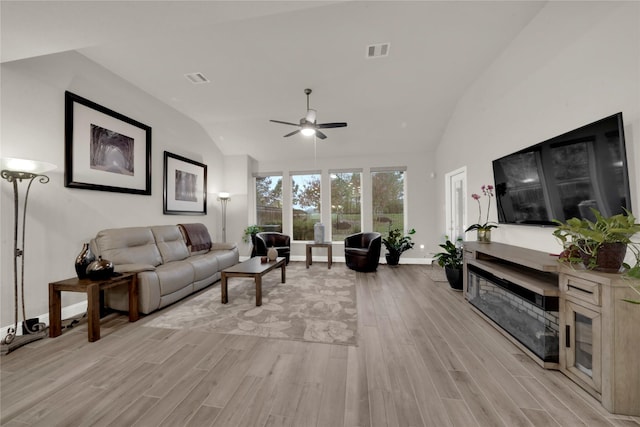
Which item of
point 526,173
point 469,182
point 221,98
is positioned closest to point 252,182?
point 221,98

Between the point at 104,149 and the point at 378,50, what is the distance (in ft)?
12.6

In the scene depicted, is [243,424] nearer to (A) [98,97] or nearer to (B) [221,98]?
(A) [98,97]

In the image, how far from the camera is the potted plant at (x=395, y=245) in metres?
5.40

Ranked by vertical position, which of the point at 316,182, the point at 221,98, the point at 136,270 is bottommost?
the point at 136,270

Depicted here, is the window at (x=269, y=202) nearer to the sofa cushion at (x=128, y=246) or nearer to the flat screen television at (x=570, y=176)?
→ the sofa cushion at (x=128, y=246)

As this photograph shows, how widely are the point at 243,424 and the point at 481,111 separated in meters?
4.53

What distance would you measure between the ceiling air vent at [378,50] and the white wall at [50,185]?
352 cm

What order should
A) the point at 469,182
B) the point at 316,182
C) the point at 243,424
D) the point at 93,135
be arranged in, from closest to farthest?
the point at 243,424, the point at 93,135, the point at 469,182, the point at 316,182

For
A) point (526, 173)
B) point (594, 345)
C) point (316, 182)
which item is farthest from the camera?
point (316, 182)

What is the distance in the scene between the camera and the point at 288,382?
165cm

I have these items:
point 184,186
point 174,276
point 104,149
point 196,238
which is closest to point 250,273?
point 174,276

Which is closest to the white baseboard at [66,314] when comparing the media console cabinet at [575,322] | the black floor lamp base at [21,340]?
the black floor lamp base at [21,340]

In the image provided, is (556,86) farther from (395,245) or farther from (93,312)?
(93,312)

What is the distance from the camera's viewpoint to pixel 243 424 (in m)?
1.31
